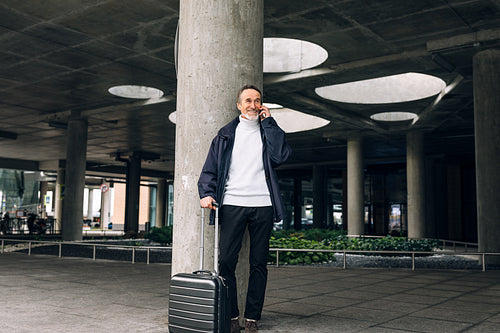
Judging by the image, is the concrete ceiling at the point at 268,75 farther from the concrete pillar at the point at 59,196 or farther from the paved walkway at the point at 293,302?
the concrete pillar at the point at 59,196

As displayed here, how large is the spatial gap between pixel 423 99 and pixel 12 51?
15657mm

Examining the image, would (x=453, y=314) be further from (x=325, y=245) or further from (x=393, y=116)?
(x=393, y=116)

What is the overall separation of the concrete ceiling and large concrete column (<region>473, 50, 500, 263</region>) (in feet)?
2.40

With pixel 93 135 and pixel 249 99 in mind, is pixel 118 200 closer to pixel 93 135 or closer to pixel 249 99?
pixel 93 135

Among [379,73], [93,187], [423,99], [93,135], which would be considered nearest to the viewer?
[379,73]

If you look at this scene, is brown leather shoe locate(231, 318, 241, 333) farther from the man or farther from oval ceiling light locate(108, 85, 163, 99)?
oval ceiling light locate(108, 85, 163, 99)

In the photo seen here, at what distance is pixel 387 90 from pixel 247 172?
18029 mm

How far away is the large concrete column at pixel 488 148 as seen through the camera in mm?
13820

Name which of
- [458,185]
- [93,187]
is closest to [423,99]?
[458,185]

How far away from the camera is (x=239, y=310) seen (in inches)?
174

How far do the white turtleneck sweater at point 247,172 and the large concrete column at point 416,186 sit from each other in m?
22.9

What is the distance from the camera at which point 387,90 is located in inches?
824

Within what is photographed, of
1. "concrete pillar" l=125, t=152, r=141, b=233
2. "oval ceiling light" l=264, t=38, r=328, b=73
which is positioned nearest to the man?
"oval ceiling light" l=264, t=38, r=328, b=73

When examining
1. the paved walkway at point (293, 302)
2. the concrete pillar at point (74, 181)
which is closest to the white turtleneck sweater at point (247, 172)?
the paved walkway at point (293, 302)
